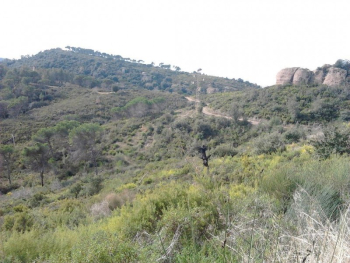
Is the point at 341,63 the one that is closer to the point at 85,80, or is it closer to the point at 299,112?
the point at 299,112

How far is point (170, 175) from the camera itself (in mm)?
9570

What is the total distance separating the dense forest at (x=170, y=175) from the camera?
2.17 m

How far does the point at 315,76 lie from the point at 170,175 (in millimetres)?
29899

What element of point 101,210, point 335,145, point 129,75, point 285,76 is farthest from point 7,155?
point 129,75

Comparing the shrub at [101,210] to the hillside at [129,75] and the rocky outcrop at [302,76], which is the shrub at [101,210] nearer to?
the rocky outcrop at [302,76]

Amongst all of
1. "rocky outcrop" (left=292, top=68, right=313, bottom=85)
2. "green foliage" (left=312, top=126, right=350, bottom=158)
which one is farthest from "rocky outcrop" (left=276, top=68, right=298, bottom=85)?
"green foliage" (left=312, top=126, right=350, bottom=158)

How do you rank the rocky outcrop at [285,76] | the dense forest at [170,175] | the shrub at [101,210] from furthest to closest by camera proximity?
the rocky outcrop at [285,76] < the shrub at [101,210] < the dense forest at [170,175]

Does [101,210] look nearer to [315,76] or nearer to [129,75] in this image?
[315,76]

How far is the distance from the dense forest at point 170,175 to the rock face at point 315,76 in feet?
9.01

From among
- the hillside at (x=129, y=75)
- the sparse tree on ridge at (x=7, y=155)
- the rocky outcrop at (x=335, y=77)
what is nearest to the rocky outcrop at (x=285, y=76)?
Answer: the rocky outcrop at (x=335, y=77)

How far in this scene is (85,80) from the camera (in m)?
53.8

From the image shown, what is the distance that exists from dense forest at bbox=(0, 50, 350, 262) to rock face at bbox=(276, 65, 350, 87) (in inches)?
108

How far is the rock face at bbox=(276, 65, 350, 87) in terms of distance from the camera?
28.1 metres

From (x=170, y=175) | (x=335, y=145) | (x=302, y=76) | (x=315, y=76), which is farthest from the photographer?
(x=302, y=76)
